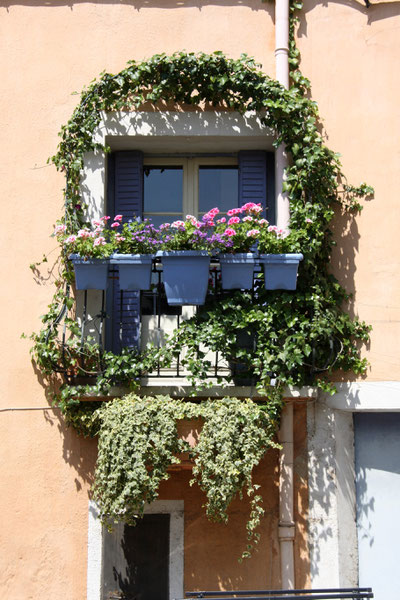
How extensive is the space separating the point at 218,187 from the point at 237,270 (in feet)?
4.17

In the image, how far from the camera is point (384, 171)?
23.4ft

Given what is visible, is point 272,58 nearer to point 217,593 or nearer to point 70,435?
point 70,435

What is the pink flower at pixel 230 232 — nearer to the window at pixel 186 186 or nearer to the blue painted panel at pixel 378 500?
the window at pixel 186 186

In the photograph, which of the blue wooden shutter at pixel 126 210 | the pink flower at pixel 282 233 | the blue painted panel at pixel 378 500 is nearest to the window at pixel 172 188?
the blue wooden shutter at pixel 126 210

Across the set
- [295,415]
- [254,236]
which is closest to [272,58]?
[254,236]

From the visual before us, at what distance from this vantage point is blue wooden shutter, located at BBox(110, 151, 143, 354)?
7.13 m

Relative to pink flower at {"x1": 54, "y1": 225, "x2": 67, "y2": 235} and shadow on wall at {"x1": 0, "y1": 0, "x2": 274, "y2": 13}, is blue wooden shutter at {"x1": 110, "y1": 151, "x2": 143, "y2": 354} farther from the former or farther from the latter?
shadow on wall at {"x1": 0, "y1": 0, "x2": 274, "y2": 13}

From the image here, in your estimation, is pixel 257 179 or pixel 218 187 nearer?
pixel 257 179

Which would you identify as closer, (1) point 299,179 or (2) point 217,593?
(2) point 217,593

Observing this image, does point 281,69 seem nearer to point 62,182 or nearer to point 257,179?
point 257,179

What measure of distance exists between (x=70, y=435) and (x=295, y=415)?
1728 millimetres

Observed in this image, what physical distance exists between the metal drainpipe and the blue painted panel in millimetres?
548

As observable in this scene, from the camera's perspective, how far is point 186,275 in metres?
6.55

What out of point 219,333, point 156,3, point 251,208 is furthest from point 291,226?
point 156,3
